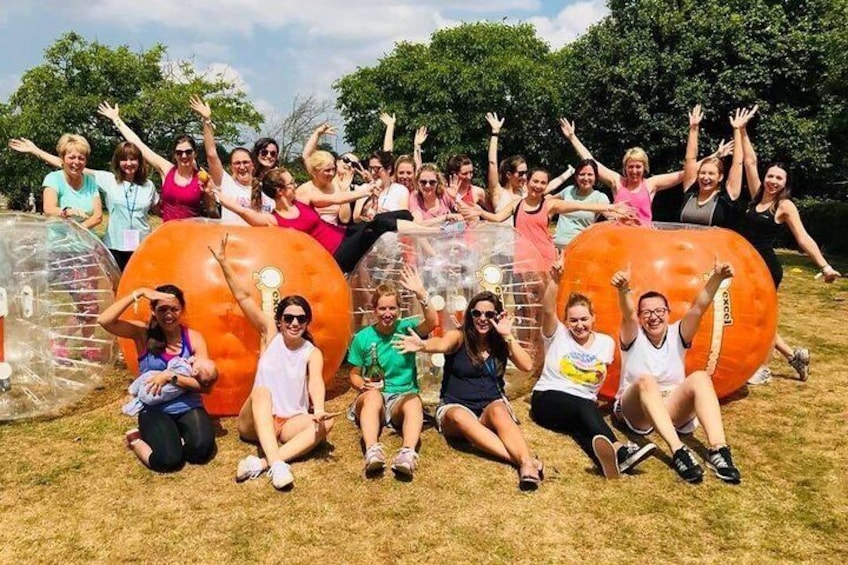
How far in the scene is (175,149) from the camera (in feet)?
21.5

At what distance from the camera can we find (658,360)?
4965mm

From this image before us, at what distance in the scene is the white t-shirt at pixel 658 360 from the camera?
16.2 feet

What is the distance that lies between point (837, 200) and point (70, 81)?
35186 mm

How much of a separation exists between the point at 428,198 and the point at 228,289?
2.54 meters

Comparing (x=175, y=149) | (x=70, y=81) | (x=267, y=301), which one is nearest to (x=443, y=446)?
(x=267, y=301)

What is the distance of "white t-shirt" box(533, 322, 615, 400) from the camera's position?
4.98 m

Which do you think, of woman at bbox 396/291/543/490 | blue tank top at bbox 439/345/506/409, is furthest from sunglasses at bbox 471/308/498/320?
blue tank top at bbox 439/345/506/409

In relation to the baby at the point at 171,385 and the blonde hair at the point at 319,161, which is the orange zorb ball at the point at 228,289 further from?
the blonde hair at the point at 319,161

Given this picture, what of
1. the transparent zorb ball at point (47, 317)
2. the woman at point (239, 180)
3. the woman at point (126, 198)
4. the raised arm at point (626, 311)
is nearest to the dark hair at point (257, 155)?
the woman at point (239, 180)

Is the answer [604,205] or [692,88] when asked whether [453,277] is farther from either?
[692,88]

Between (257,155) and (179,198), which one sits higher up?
(257,155)

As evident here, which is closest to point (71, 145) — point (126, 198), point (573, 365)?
point (126, 198)

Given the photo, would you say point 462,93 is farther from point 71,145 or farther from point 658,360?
point 658,360

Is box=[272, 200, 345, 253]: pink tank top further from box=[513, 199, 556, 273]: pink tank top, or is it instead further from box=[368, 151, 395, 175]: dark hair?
box=[513, 199, 556, 273]: pink tank top
